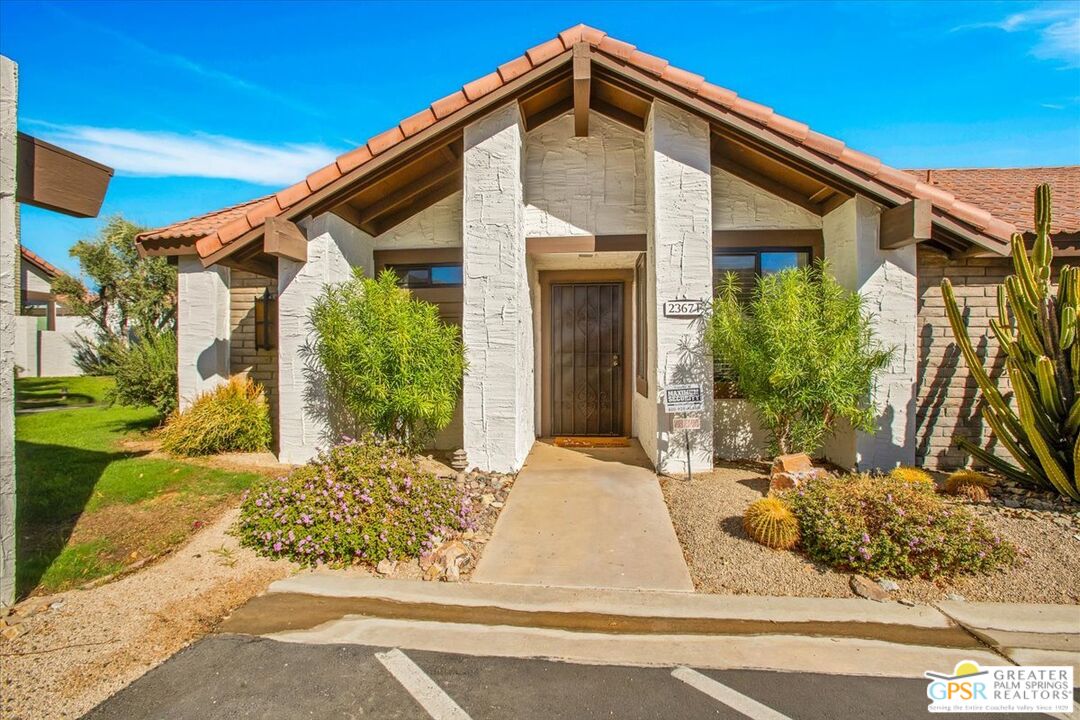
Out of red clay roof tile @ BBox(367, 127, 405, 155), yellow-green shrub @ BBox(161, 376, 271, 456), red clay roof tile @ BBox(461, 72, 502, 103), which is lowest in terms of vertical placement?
yellow-green shrub @ BBox(161, 376, 271, 456)

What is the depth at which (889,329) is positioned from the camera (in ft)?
20.0

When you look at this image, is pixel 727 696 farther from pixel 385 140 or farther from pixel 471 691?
pixel 385 140

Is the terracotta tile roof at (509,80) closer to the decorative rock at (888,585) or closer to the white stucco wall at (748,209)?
the white stucco wall at (748,209)

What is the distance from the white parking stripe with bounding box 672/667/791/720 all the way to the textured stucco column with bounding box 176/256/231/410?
8.14m

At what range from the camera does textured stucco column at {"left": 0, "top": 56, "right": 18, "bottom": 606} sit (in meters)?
3.18

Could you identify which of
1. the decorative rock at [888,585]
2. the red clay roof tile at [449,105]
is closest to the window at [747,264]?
the decorative rock at [888,585]

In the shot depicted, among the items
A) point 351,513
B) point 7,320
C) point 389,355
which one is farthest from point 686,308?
point 7,320

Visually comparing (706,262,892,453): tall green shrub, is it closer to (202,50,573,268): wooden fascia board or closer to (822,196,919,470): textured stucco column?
(822,196,919,470): textured stucco column

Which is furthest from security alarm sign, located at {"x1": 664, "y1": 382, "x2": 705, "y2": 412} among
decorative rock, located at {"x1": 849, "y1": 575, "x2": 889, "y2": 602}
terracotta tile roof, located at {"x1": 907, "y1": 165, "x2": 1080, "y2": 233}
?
terracotta tile roof, located at {"x1": 907, "y1": 165, "x2": 1080, "y2": 233}

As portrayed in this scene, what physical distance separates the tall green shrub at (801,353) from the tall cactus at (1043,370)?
47.0 inches

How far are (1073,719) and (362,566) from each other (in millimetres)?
4306

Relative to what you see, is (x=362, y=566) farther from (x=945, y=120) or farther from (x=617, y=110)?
(x=945, y=120)

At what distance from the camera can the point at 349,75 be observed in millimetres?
10344

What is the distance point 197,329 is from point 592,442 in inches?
261
